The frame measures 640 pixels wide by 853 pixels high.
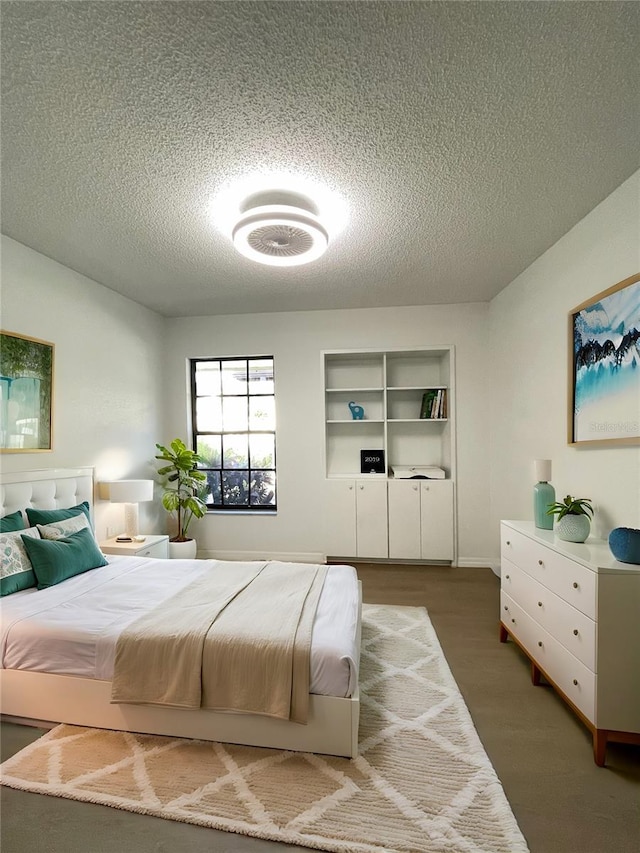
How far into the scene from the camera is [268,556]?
461 centimetres

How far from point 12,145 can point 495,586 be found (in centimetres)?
453

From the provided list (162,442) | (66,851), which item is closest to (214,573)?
(66,851)

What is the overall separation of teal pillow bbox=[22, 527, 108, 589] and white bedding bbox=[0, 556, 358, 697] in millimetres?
72

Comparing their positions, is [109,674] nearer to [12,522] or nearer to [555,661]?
[12,522]

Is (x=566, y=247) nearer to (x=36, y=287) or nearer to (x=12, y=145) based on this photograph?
(x=12, y=145)

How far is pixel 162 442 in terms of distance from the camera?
475 centimetres

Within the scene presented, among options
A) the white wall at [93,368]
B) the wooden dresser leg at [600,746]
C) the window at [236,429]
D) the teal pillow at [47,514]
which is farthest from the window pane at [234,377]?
the wooden dresser leg at [600,746]

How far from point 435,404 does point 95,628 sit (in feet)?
11.9

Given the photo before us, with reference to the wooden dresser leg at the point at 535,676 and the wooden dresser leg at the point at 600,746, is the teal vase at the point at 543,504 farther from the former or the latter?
the wooden dresser leg at the point at 600,746

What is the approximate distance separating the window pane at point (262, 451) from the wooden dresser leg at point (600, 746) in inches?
141

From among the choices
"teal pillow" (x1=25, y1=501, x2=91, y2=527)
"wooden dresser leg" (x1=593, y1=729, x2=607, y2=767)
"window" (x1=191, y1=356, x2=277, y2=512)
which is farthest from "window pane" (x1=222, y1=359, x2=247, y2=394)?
"wooden dresser leg" (x1=593, y1=729, x2=607, y2=767)

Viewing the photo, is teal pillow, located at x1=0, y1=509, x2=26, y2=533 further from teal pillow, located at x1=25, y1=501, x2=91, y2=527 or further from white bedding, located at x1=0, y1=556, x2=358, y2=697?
white bedding, located at x1=0, y1=556, x2=358, y2=697

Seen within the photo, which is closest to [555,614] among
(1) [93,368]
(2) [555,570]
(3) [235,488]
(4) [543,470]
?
(2) [555,570]

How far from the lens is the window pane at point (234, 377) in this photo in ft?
15.8
